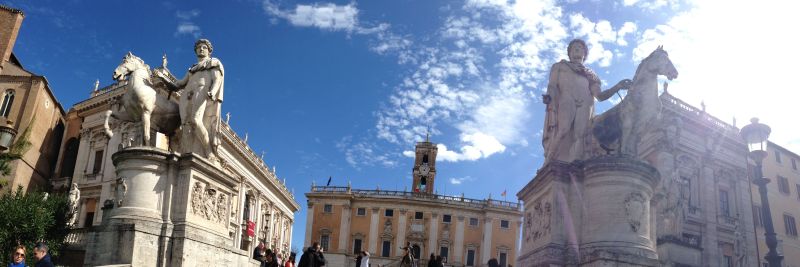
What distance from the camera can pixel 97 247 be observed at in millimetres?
10320

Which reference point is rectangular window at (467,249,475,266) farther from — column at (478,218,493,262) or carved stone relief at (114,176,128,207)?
carved stone relief at (114,176,128,207)

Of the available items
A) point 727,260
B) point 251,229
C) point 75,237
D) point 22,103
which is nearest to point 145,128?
point 75,237

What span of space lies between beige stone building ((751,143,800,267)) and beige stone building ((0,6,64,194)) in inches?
2024

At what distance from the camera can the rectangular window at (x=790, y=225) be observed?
4828cm

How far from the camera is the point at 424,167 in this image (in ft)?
286

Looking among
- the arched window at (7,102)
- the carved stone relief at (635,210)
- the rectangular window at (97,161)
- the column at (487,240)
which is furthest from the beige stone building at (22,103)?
the column at (487,240)

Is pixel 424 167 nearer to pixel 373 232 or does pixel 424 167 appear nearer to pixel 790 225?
pixel 373 232

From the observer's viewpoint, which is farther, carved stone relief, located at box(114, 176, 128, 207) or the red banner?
the red banner

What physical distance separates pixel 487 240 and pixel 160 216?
70.0 m

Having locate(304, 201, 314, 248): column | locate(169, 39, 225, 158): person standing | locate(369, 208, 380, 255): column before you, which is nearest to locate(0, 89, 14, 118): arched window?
locate(169, 39, 225, 158): person standing

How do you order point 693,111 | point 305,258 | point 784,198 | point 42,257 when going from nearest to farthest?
point 42,257 → point 305,258 → point 693,111 → point 784,198

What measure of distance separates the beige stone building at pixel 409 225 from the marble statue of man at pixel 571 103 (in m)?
65.4

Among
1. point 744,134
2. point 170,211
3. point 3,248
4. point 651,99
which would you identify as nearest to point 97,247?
point 170,211

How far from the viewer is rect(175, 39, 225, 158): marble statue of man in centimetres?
1163
